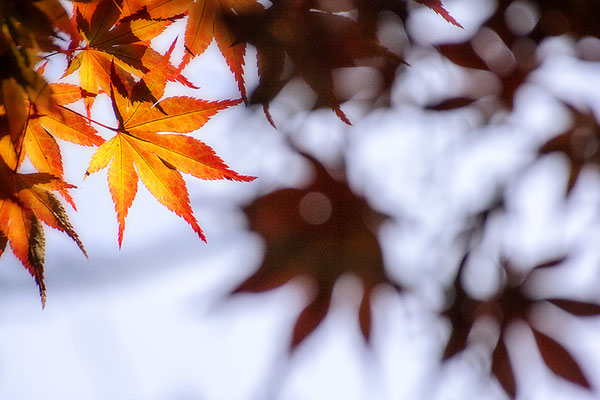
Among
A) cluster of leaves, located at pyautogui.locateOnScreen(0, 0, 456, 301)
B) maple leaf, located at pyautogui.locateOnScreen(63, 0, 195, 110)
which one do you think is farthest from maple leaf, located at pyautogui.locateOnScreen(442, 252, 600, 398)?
maple leaf, located at pyautogui.locateOnScreen(63, 0, 195, 110)

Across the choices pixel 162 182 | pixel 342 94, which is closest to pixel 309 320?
pixel 342 94

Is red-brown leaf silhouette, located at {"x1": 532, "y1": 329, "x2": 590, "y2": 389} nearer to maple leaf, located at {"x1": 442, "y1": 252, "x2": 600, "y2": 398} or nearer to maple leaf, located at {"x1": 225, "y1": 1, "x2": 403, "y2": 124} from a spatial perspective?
maple leaf, located at {"x1": 442, "y1": 252, "x2": 600, "y2": 398}

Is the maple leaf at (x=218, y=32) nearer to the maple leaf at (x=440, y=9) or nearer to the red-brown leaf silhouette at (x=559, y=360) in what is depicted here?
the maple leaf at (x=440, y=9)

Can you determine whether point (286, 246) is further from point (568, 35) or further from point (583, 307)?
point (568, 35)

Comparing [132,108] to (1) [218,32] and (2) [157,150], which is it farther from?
(1) [218,32]

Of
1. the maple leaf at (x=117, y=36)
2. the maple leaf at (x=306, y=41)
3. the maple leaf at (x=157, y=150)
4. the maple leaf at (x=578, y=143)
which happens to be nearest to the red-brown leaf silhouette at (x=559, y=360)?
the maple leaf at (x=578, y=143)
